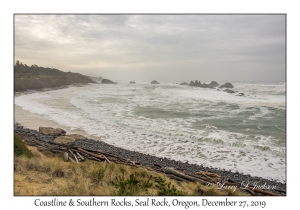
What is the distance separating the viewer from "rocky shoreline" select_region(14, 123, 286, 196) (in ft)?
22.2

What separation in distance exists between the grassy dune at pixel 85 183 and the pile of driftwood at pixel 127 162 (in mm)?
504

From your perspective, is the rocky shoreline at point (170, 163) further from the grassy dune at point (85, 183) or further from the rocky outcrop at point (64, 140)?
the grassy dune at point (85, 183)

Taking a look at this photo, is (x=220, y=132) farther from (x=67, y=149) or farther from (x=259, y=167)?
(x=67, y=149)

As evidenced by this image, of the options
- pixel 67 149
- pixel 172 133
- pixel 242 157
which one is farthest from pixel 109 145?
pixel 242 157

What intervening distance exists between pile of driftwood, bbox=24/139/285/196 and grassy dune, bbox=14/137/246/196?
1.65 ft

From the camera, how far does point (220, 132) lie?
12508 millimetres

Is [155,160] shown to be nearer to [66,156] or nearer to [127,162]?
[127,162]

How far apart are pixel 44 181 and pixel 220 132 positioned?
34.5 ft

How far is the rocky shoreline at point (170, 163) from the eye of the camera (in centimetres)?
677

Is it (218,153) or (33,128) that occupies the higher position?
(33,128)

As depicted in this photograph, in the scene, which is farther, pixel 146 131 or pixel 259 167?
pixel 146 131

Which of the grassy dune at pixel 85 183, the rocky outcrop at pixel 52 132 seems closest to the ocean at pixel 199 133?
the rocky outcrop at pixel 52 132
